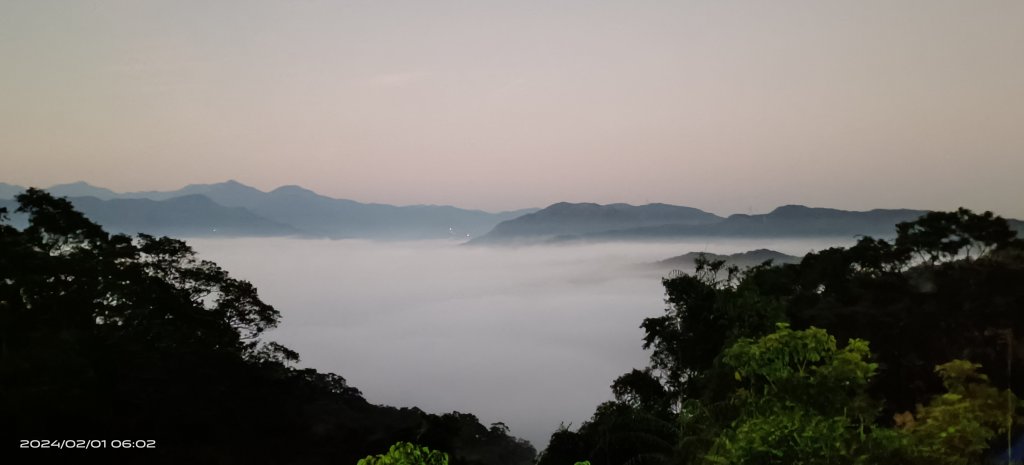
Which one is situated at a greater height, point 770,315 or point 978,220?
point 978,220

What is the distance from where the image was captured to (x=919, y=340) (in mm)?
23672

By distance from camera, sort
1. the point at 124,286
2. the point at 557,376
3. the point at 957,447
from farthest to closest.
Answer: the point at 557,376, the point at 124,286, the point at 957,447

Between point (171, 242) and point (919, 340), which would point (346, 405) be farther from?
point (919, 340)

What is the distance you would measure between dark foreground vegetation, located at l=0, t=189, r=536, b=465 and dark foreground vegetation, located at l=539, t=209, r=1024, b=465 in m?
8.69

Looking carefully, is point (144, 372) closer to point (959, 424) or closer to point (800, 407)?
point (800, 407)

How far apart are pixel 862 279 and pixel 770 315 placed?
13907 mm

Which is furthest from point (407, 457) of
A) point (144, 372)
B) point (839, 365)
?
point (144, 372)

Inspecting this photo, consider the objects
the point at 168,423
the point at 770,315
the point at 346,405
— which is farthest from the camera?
the point at 346,405

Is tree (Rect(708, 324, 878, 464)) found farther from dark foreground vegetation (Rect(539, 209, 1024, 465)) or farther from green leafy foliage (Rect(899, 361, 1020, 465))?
green leafy foliage (Rect(899, 361, 1020, 465))

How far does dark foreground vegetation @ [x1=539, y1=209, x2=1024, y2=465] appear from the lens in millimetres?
8055

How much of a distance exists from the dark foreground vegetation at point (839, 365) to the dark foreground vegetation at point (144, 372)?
8.69m

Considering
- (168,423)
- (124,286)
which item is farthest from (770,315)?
(124,286)

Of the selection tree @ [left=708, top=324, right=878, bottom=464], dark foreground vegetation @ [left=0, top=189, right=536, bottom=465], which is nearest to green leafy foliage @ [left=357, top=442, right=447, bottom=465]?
tree @ [left=708, top=324, right=878, bottom=464]

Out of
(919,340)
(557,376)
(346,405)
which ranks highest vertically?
(919,340)
